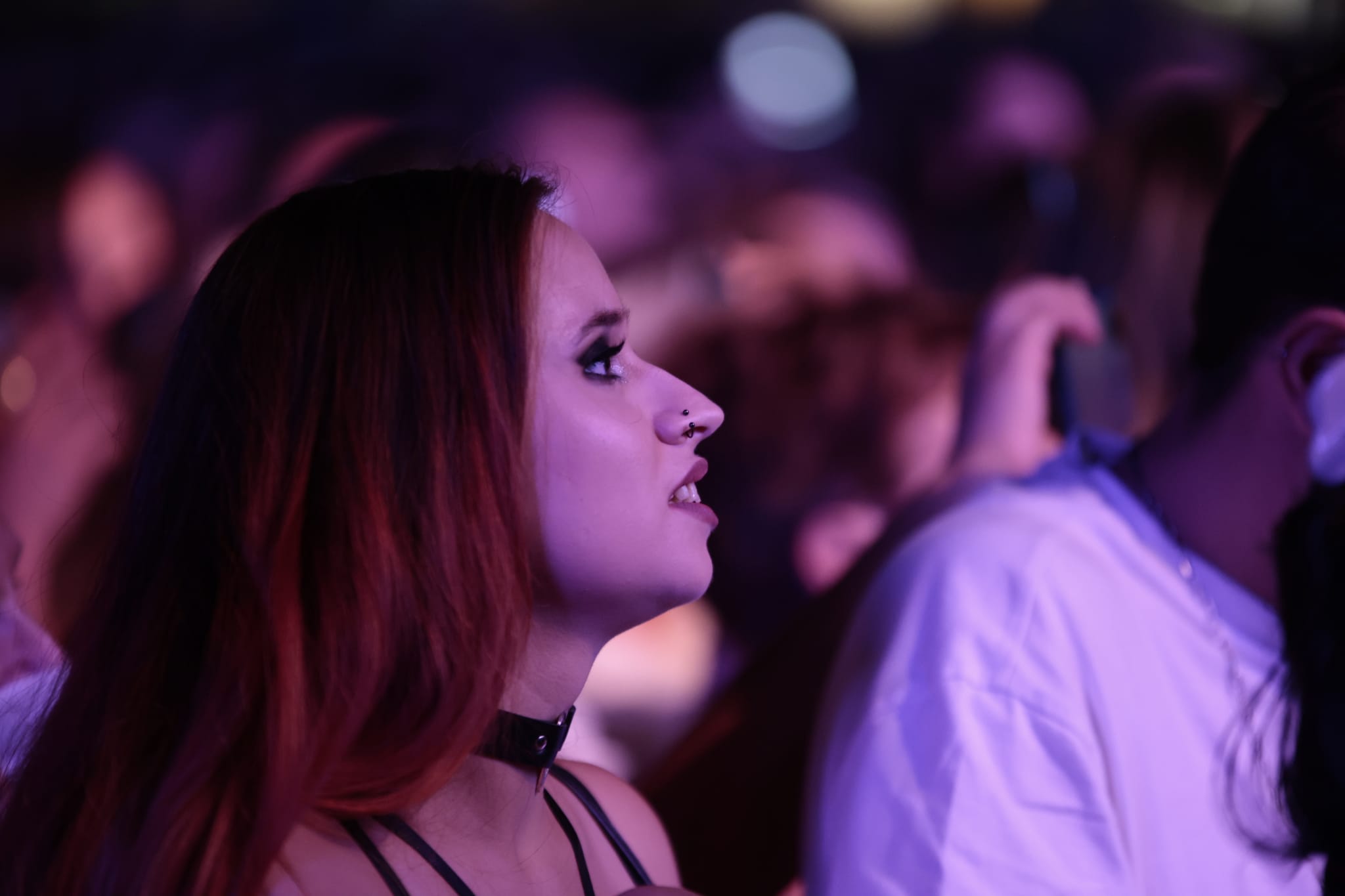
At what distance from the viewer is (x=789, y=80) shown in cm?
296

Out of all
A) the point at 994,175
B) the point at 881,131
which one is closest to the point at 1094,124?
the point at 994,175

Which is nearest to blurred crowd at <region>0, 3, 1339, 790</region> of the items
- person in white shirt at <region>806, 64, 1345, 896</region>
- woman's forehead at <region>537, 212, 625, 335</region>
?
woman's forehead at <region>537, 212, 625, 335</region>

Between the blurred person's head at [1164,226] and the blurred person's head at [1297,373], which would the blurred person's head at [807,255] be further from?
the blurred person's head at [1297,373]

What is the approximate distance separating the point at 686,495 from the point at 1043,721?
1.42ft

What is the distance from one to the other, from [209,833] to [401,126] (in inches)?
48.6

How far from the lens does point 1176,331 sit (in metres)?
1.61

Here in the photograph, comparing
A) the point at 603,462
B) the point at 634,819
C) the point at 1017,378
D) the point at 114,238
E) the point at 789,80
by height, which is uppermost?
the point at 789,80

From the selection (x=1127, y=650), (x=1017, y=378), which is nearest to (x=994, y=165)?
(x=1017, y=378)

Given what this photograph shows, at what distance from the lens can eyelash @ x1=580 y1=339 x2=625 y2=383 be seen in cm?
87

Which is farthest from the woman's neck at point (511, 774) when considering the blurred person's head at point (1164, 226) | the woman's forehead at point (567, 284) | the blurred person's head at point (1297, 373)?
the blurred person's head at point (1164, 226)

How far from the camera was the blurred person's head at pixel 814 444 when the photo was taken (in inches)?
79.1

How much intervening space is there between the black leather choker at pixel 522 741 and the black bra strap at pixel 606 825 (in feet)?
0.46

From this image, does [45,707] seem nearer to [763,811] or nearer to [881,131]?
[763,811]

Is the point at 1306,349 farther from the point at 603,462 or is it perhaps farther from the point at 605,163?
the point at 605,163
